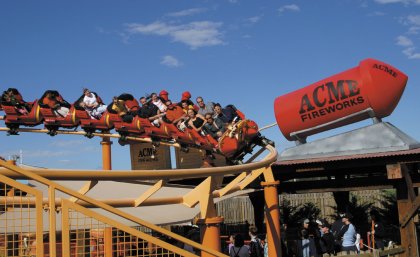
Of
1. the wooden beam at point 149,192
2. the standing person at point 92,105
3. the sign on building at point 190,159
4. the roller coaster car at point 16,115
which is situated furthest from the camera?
the sign on building at point 190,159

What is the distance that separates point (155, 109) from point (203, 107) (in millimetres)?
1196

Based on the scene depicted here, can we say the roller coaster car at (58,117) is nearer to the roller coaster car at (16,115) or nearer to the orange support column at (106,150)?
the roller coaster car at (16,115)

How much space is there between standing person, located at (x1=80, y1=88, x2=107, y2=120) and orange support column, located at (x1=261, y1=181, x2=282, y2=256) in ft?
11.8

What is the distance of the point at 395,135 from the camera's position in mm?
10086

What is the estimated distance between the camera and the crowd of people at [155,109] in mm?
9227

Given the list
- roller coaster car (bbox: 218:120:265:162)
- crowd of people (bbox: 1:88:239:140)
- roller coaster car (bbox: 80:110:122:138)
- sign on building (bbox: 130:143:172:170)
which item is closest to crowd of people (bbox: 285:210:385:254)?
roller coaster car (bbox: 218:120:265:162)

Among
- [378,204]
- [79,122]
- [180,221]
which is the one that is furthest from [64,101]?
[378,204]

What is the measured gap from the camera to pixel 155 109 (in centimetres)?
1110

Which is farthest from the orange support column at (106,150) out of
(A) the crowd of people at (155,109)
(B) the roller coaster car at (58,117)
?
(B) the roller coaster car at (58,117)

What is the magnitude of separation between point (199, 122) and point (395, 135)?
3688 millimetres

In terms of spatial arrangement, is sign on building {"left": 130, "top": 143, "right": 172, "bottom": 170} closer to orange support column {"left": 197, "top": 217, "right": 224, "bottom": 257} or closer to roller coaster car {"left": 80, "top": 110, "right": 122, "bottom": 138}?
roller coaster car {"left": 80, "top": 110, "right": 122, "bottom": 138}

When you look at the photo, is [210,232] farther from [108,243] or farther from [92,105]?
[92,105]

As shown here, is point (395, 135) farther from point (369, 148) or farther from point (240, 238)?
point (240, 238)

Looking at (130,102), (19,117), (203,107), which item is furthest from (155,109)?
(19,117)
